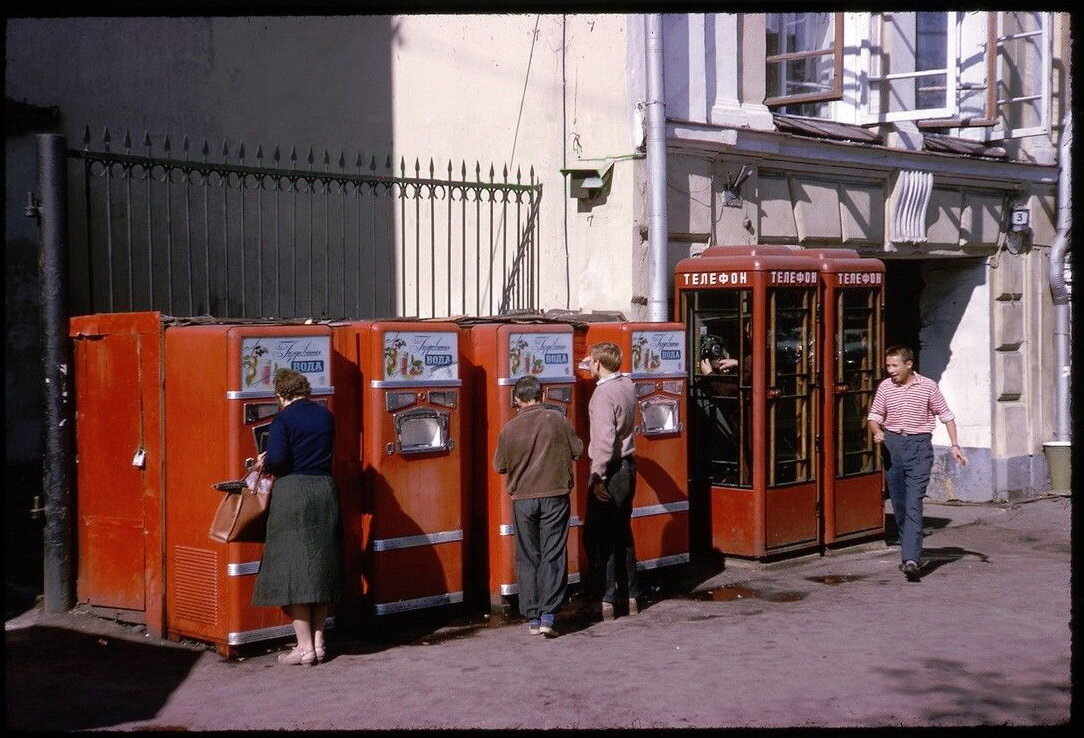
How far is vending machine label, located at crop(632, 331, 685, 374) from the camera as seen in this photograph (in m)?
8.45

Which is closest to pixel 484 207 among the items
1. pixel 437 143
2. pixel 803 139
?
pixel 437 143

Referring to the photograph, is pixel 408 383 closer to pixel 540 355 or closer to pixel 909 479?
pixel 540 355

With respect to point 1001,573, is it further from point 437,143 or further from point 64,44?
point 64,44

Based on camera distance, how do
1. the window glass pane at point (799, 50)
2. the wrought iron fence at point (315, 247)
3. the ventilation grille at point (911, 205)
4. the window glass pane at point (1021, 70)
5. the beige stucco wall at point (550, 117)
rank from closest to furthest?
the beige stucco wall at point (550, 117) → the wrought iron fence at point (315, 247) → the window glass pane at point (799, 50) → the ventilation grille at point (911, 205) → the window glass pane at point (1021, 70)

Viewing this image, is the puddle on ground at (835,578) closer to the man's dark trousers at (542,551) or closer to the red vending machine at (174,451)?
the man's dark trousers at (542,551)

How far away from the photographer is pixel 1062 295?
1399 cm

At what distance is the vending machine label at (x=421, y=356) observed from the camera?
7195 mm

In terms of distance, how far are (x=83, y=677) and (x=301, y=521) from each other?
1.38 meters

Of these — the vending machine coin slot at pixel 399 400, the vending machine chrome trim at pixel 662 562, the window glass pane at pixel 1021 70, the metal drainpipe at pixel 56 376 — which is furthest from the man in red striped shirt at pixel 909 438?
the window glass pane at pixel 1021 70

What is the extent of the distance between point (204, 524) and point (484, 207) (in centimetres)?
543

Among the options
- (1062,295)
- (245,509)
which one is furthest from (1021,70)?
(245,509)

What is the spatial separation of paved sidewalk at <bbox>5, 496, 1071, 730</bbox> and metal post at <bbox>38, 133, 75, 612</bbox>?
0.31 meters

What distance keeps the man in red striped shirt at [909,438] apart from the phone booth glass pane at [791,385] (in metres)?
0.67

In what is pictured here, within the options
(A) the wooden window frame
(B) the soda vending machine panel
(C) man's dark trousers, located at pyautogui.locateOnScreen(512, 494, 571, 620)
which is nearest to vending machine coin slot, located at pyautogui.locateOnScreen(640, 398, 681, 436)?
(C) man's dark trousers, located at pyautogui.locateOnScreen(512, 494, 571, 620)
